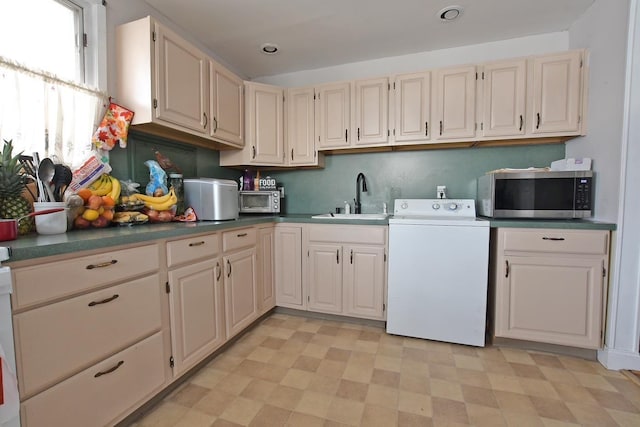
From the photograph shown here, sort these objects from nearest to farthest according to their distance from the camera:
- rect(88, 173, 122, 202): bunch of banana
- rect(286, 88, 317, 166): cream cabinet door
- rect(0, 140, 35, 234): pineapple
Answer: rect(0, 140, 35, 234): pineapple < rect(88, 173, 122, 202): bunch of banana < rect(286, 88, 317, 166): cream cabinet door

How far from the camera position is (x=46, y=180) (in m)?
1.29

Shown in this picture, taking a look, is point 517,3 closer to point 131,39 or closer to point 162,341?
point 131,39

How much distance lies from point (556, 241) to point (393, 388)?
1388 mm

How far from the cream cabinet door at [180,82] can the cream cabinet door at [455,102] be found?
72.1 inches

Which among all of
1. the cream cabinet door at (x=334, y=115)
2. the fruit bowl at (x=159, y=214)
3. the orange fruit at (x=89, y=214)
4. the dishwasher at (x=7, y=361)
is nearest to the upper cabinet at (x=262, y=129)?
the cream cabinet door at (x=334, y=115)

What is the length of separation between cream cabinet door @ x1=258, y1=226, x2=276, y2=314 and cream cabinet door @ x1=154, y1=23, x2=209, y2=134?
0.94m

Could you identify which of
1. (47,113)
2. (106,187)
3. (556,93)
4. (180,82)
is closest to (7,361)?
(106,187)

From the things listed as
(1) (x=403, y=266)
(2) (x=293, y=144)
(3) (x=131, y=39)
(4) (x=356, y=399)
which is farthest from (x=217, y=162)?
(4) (x=356, y=399)

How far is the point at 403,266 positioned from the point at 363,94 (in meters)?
1.51

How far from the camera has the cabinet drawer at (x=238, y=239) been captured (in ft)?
6.21

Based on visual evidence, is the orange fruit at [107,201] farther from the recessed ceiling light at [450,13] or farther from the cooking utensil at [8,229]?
the recessed ceiling light at [450,13]

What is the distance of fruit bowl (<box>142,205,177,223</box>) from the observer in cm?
174

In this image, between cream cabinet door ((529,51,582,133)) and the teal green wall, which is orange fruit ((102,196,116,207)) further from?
cream cabinet door ((529,51,582,133))

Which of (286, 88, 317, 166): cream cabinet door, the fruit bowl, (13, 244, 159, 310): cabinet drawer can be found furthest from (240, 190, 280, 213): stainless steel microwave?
(13, 244, 159, 310): cabinet drawer
